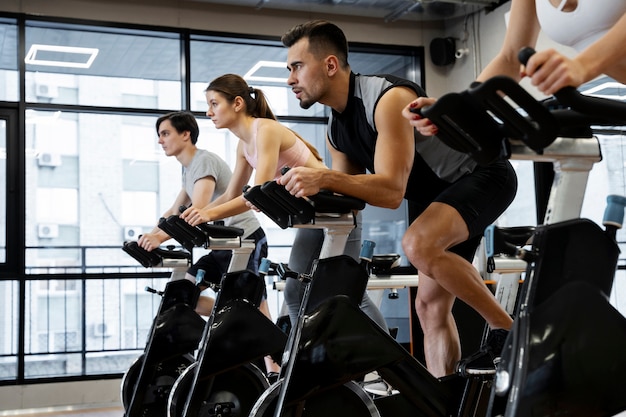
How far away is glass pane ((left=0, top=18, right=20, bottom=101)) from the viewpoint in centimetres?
609

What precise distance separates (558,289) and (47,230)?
533cm

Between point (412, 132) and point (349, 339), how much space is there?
62 centimetres

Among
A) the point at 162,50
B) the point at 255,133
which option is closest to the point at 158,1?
the point at 162,50

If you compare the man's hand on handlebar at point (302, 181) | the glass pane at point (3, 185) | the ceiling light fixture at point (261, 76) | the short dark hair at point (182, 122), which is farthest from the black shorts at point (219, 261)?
the ceiling light fixture at point (261, 76)

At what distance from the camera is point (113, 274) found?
617 cm

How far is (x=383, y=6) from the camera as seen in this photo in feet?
23.3

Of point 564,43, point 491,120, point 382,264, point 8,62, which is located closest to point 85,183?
point 8,62

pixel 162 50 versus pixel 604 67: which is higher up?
pixel 162 50

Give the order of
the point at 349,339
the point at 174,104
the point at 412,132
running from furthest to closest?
the point at 174,104 < the point at 412,132 < the point at 349,339

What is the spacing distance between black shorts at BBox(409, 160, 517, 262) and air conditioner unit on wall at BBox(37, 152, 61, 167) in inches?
177

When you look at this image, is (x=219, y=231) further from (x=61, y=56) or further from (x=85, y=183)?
(x=61, y=56)

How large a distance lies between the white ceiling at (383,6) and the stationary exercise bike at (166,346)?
371cm

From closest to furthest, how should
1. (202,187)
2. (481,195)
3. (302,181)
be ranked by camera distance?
1. (302,181)
2. (481,195)
3. (202,187)

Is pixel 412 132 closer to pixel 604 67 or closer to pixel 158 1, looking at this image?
pixel 604 67
